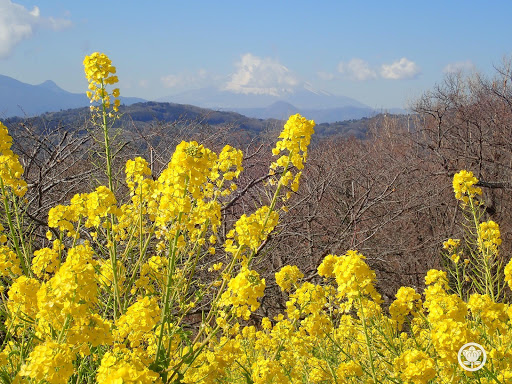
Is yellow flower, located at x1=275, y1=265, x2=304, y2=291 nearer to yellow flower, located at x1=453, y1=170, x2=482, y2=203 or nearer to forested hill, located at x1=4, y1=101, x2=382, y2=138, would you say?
forested hill, located at x1=4, y1=101, x2=382, y2=138

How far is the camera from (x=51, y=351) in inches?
67.4

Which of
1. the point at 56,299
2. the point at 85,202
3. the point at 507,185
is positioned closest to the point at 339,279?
the point at 56,299

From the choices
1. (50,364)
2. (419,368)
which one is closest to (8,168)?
(50,364)

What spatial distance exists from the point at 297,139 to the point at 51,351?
1737 millimetres

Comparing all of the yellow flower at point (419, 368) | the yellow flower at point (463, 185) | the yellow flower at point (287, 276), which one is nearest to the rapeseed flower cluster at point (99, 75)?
the yellow flower at point (287, 276)

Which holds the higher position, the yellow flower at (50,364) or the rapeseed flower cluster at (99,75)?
the rapeseed flower cluster at (99,75)

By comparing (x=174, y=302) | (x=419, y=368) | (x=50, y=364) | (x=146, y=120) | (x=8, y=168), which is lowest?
(x=419, y=368)

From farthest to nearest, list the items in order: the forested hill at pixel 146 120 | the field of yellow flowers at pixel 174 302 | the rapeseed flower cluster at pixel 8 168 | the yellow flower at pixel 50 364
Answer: the forested hill at pixel 146 120 → the rapeseed flower cluster at pixel 8 168 → the field of yellow flowers at pixel 174 302 → the yellow flower at pixel 50 364

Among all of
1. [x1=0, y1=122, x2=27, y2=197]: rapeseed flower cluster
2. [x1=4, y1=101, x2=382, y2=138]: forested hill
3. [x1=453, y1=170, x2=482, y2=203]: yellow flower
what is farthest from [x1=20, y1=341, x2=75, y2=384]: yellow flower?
[x1=453, y1=170, x2=482, y2=203]: yellow flower
